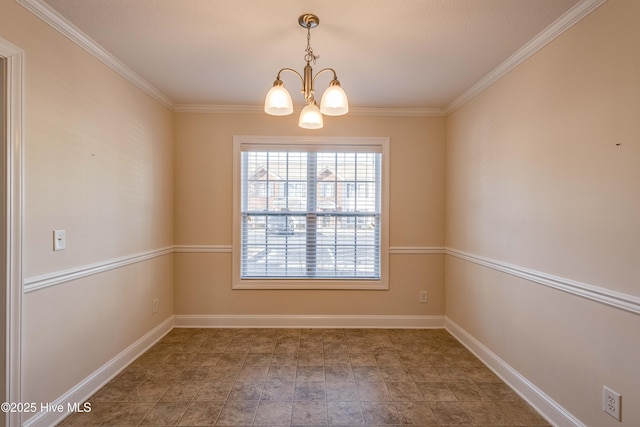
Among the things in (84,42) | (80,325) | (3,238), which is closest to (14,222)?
(3,238)

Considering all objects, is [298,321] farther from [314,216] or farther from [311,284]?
[314,216]

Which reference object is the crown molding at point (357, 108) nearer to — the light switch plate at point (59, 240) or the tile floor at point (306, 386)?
the light switch plate at point (59, 240)

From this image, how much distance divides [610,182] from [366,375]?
2052 mm

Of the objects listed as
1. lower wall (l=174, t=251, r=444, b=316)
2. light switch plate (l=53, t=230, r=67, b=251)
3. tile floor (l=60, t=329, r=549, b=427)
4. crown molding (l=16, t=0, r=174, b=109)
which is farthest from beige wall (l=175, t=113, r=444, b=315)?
light switch plate (l=53, t=230, r=67, b=251)


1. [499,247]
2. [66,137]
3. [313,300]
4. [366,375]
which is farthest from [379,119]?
[66,137]

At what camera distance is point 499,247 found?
2.54 m

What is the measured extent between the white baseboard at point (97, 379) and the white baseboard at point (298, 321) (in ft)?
1.30

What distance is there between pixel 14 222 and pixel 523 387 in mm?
3353

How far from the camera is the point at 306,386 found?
233cm

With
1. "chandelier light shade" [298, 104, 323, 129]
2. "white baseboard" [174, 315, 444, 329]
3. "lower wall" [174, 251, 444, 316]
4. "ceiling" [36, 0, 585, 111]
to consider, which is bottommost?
"white baseboard" [174, 315, 444, 329]

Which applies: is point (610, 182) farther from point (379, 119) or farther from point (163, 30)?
point (163, 30)

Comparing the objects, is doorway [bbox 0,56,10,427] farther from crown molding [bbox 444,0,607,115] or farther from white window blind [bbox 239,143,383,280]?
crown molding [bbox 444,0,607,115]

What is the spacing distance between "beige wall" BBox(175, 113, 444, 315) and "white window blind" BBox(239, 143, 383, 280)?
195 mm

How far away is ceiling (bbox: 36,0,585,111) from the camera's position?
1798mm
